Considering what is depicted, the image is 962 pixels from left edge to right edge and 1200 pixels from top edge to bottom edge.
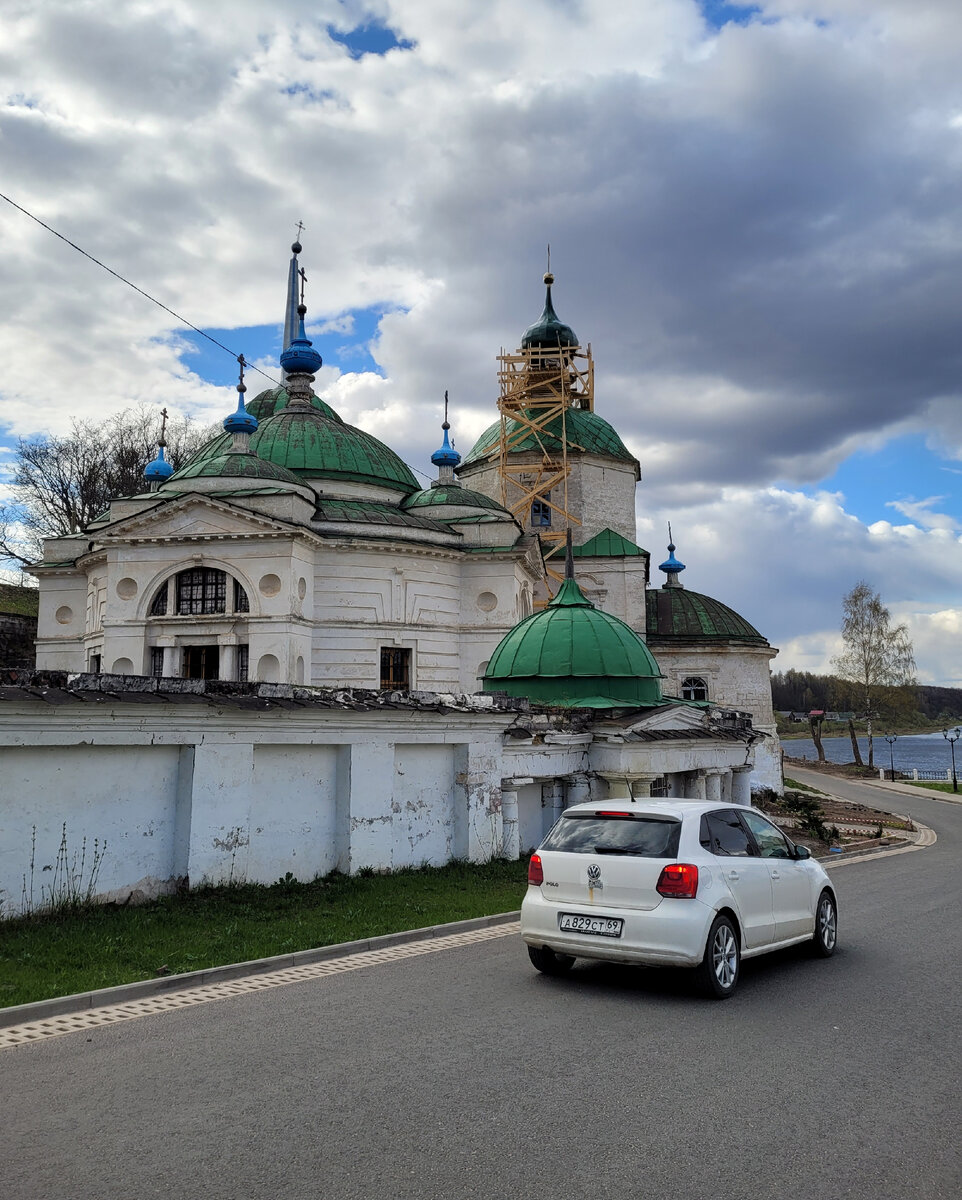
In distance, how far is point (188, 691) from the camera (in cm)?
1013

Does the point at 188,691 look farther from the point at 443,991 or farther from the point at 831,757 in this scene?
the point at 831,757

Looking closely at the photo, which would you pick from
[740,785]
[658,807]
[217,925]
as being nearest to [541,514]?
[740,785]

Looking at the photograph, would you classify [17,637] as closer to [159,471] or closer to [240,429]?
→ [159,471]

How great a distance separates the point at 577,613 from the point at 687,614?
2461 centimetres

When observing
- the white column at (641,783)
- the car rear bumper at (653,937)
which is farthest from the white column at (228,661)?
the car rear bumper at (653,937)

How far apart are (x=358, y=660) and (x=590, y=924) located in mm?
21793

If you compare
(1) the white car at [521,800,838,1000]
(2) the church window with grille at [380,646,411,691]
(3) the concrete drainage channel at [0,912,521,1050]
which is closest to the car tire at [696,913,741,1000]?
(1) the white car at [521,800,838,1000]

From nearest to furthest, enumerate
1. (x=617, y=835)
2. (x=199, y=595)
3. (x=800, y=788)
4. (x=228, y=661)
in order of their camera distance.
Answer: (x=617, y=835), (x=228, y=661), (x=199, y=595), (x=800, y=788)

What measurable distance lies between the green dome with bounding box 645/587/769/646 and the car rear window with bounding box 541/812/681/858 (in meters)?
34.1

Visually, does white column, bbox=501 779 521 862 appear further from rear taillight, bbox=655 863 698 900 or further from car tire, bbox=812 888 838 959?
rear taillight, bbox=655 863 698 900

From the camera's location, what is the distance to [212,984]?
25.5 ft

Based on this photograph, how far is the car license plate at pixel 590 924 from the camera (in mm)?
7496

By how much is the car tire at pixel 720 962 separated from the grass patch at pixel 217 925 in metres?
3.49

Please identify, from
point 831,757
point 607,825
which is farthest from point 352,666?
point 831,757
